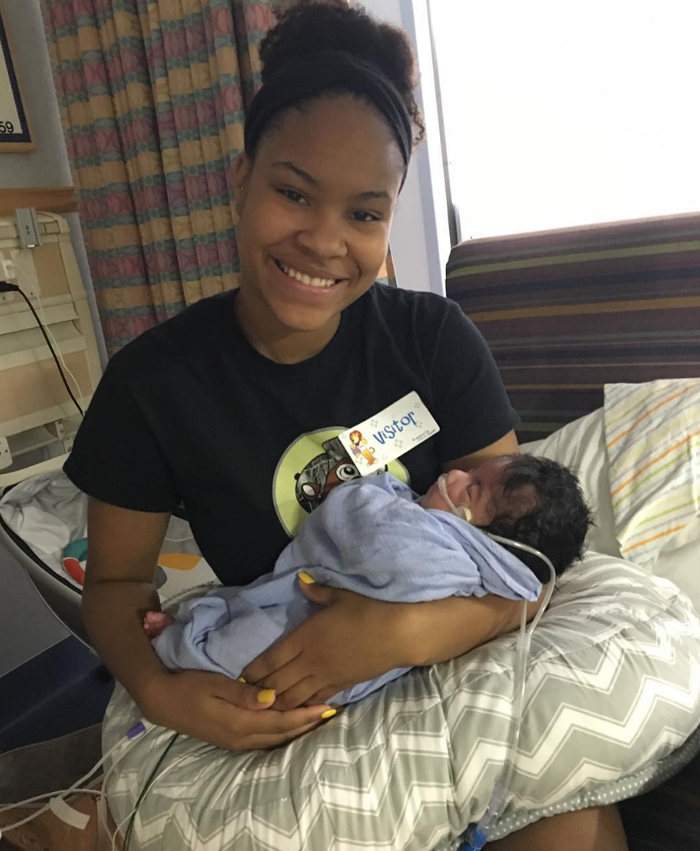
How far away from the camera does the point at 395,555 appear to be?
84 cm

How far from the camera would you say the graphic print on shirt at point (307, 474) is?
1021mm

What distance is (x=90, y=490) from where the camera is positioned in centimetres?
98

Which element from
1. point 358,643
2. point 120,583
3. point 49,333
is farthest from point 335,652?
point 49,333

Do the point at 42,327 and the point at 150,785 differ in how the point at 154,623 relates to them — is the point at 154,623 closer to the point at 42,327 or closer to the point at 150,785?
the point at 150,785

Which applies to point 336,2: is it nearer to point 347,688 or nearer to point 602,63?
point 347,688

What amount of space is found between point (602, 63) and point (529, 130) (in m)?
0.26

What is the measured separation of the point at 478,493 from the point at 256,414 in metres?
0.35

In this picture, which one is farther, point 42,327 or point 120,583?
point 42,327

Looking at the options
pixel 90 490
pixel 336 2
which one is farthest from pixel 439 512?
pixel 336 2

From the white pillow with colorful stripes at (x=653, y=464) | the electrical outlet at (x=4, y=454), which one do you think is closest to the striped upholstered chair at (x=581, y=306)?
the white pillow with colorful stripes at (x=653, y=464)

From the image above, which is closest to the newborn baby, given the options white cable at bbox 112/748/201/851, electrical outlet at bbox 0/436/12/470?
white cable at bbox 112/748/201/851

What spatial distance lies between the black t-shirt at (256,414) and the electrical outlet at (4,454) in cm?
113

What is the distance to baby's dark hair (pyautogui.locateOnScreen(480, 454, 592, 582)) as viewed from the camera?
3.16 feet

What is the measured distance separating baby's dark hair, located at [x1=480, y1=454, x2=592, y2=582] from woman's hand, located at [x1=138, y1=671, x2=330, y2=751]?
1.16ft
